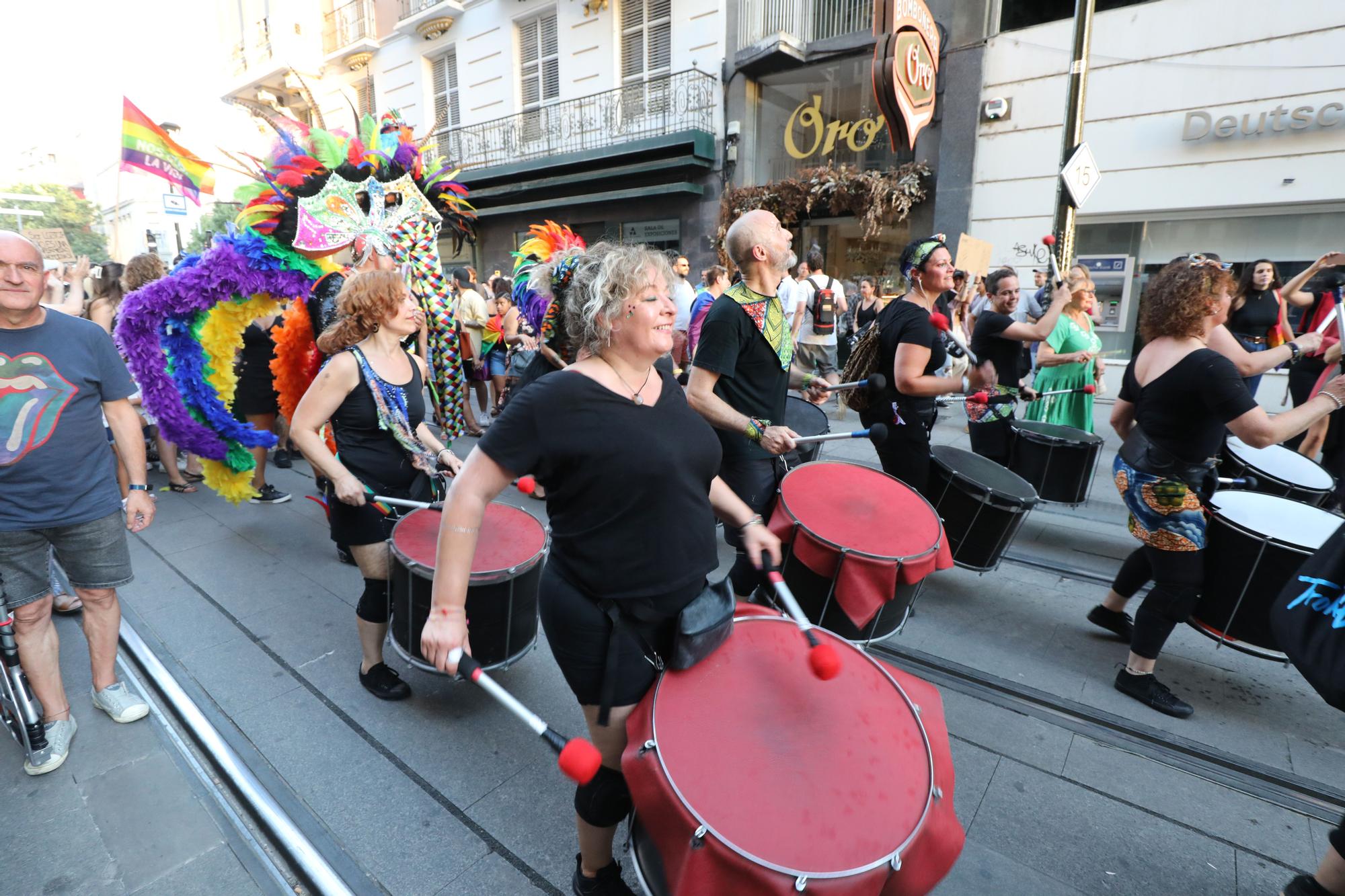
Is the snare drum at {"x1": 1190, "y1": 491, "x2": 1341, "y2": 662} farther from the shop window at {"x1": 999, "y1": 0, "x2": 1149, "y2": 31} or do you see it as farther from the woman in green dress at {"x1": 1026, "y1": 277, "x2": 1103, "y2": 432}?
the shop window at {"x1": 999, "y1": 0, "x2": 1149, "y2": 31}

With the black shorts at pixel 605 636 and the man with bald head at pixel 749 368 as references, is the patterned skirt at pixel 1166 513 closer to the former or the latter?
the man with bald head at pixel 749 368

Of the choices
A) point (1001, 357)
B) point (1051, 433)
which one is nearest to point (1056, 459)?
point (1051, 433)

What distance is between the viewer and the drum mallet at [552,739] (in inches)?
53.9

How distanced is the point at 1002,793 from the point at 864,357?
2.40 meters

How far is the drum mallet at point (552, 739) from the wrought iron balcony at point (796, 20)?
526 inches

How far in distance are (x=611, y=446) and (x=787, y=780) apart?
2.69ft

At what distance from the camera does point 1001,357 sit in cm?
516

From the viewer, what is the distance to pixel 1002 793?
2.54 metres

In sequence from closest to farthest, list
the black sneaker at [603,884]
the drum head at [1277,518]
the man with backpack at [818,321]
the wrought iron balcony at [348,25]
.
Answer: the black sneaker at [603,884] < the drum head at [1277,518] < the man with backpack at [818,321] < the wrought iron balcony at [348,25]

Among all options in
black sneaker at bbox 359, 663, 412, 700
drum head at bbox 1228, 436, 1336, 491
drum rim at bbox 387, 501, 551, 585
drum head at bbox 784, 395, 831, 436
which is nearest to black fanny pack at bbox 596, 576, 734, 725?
drum rim at bbox 387, 501, 551, 585

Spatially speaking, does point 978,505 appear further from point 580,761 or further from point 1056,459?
point 580,761

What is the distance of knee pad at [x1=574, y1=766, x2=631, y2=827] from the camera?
176 centimetres

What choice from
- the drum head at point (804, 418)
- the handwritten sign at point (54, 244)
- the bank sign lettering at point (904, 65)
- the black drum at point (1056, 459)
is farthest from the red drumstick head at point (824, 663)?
the bank sign lettering at point (904, 65)

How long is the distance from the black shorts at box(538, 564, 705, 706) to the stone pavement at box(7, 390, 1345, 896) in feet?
2.92
